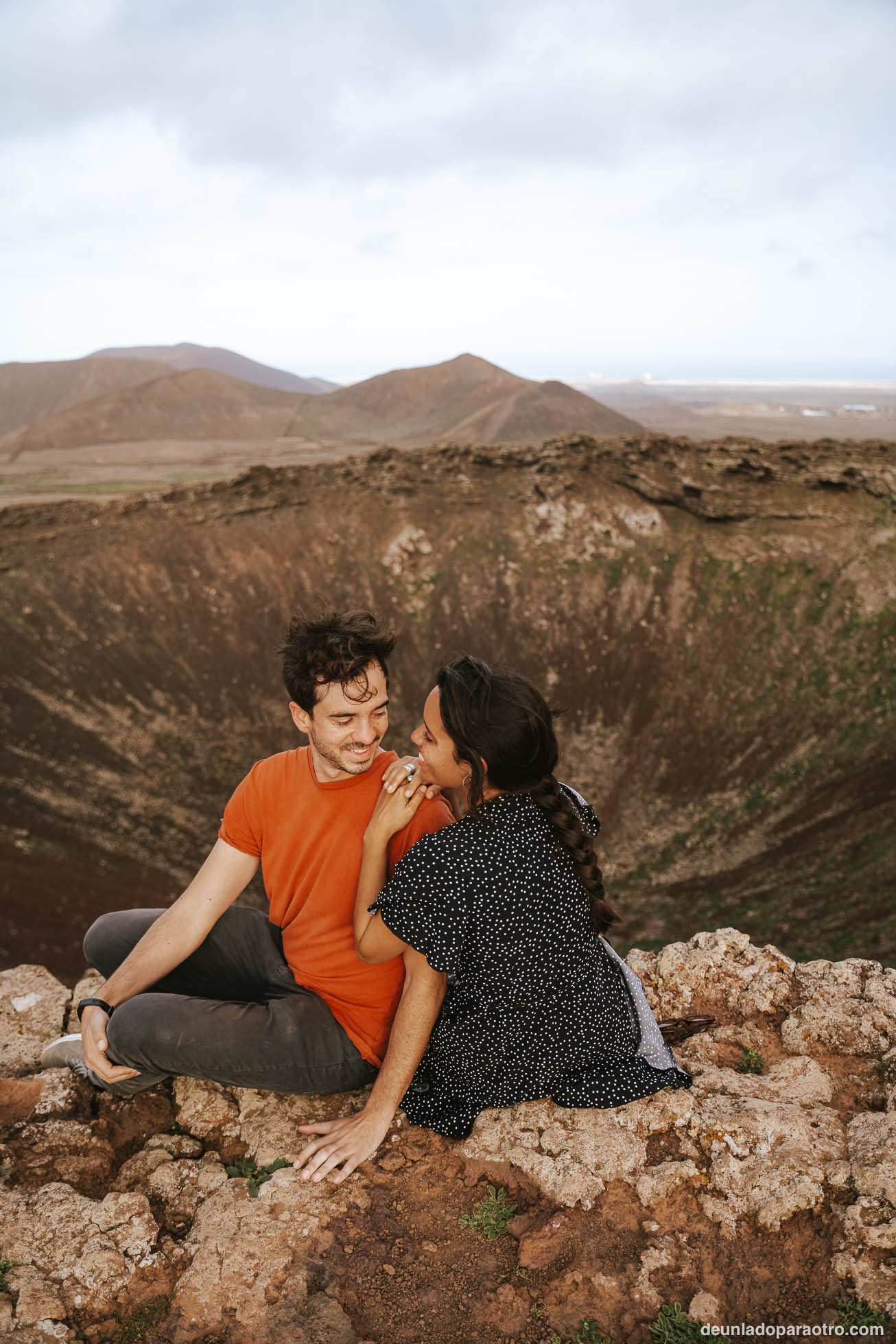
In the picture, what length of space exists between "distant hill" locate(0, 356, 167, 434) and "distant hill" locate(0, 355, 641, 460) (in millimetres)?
13761

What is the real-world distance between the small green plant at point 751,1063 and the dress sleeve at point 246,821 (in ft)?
9.78

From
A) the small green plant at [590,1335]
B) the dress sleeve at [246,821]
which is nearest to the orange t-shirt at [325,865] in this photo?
the dress sleeve at [246,821]

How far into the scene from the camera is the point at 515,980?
10.6ft

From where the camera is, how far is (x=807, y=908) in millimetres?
17766

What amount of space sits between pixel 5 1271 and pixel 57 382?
112 metres

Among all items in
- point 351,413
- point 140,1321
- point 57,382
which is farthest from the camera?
point 57,382

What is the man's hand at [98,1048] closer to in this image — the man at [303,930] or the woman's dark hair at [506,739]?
the man at [303,930]

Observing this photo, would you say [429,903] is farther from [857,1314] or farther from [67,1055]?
[67,1055]

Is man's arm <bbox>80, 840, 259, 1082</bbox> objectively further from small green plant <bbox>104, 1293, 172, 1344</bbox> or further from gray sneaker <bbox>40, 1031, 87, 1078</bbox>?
small green plant <bbox>104, 1293, 172, 1344</bbox>

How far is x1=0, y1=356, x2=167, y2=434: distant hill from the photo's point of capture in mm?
92562

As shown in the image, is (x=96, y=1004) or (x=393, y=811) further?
(x=96, y=1004)

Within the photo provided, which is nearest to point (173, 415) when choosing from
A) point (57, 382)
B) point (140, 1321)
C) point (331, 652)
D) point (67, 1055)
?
point (57, 382)

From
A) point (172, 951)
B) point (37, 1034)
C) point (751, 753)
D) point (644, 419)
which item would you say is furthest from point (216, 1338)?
point (644, 419)

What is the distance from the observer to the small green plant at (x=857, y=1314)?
2650mm
